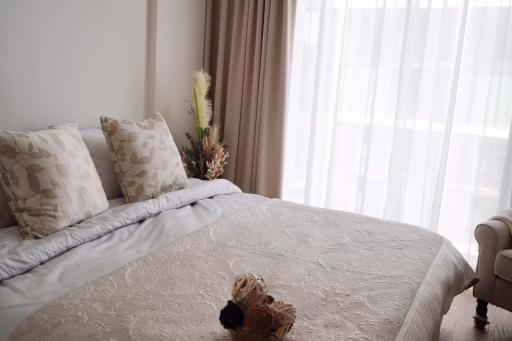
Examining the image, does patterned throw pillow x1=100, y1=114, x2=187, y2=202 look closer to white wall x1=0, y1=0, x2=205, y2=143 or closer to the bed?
the bed

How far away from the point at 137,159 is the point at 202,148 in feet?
3.60

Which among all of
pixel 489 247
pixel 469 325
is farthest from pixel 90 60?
pixel 469 325

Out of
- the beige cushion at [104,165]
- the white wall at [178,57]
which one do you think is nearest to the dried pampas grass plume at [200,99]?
the white wall at [178,57]

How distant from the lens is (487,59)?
2.96m

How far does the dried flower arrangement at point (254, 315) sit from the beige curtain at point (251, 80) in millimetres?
2453

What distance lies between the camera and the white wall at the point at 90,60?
229 centimetres

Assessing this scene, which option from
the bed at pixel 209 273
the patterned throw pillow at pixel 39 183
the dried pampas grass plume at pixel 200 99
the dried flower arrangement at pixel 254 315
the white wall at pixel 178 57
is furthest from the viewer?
the dried pampas grass plume at pixel 200 99

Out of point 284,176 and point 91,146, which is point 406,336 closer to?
point 91,146

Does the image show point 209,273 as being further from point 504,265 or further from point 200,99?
point 200,99

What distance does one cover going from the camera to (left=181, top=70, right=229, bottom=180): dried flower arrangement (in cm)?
328

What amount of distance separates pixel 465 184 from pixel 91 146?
7.87 ft

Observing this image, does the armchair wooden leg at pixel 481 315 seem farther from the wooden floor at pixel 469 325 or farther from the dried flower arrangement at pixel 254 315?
the dried flower arrangement at pixel 254 315

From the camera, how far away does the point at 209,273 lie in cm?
155

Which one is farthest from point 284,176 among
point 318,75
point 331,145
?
point 318,75
